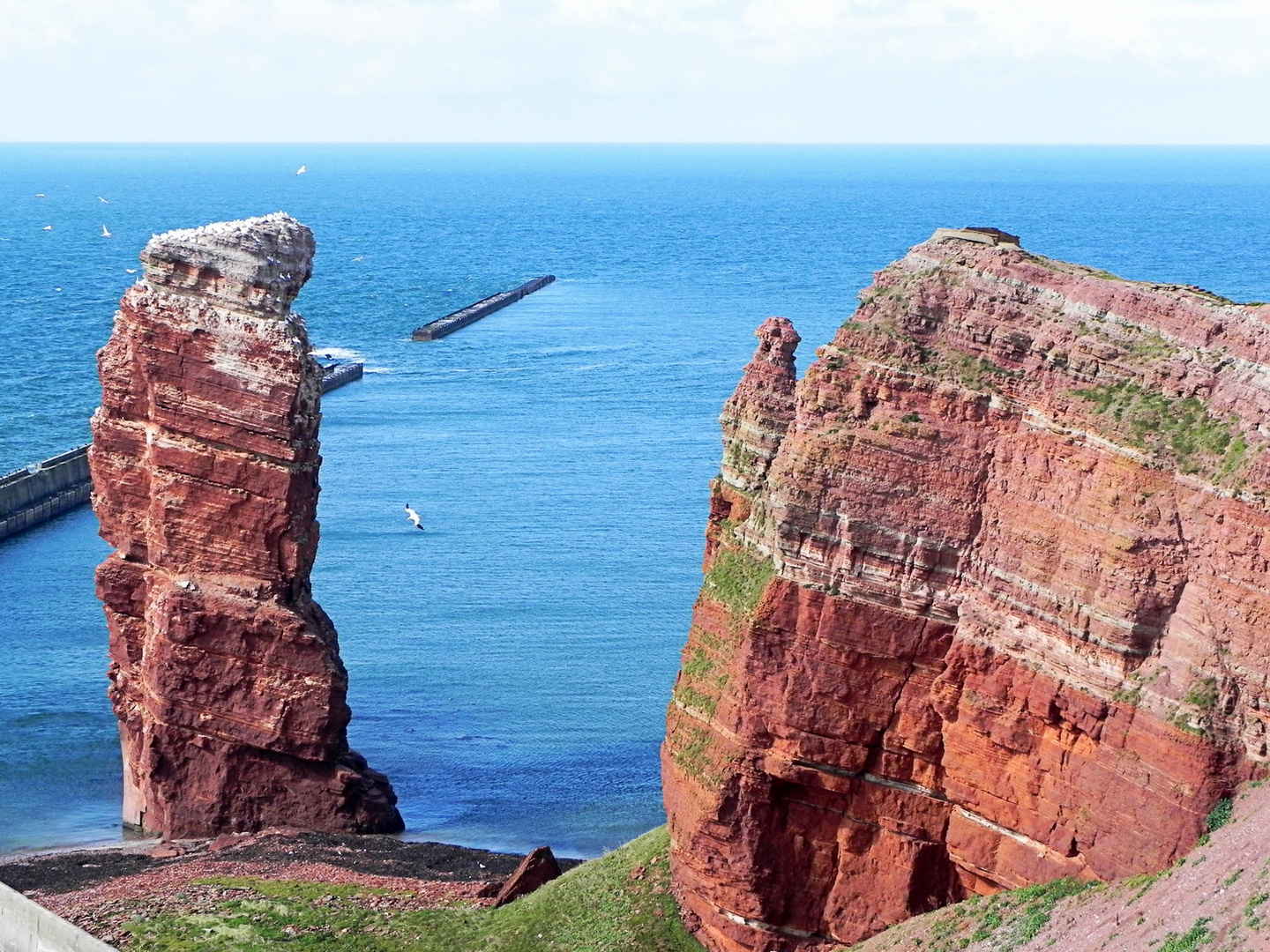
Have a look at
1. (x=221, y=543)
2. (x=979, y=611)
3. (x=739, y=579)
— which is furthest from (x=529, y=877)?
(x=979, y=611)

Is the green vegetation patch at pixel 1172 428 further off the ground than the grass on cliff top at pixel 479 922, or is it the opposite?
the green vegetation patch at pixel 1172 428

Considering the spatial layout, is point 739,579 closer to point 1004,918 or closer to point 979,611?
point 979,611

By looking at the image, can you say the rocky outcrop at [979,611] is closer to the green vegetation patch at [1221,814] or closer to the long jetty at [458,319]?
the green vegetation patch at [1221,814]

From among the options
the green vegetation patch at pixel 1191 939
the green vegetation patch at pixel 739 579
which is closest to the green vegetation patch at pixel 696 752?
the green vegetation patch at pixel 739 579

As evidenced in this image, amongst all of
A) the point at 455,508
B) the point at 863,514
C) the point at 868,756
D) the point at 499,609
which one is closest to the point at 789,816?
the point at 868,756

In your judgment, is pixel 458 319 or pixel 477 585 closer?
pixel 477 585

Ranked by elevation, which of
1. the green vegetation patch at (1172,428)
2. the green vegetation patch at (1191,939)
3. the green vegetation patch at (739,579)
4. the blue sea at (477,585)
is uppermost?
the green vegetation patch at (1172,428)

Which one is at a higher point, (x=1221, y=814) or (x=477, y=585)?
(x=1221, y=814)
